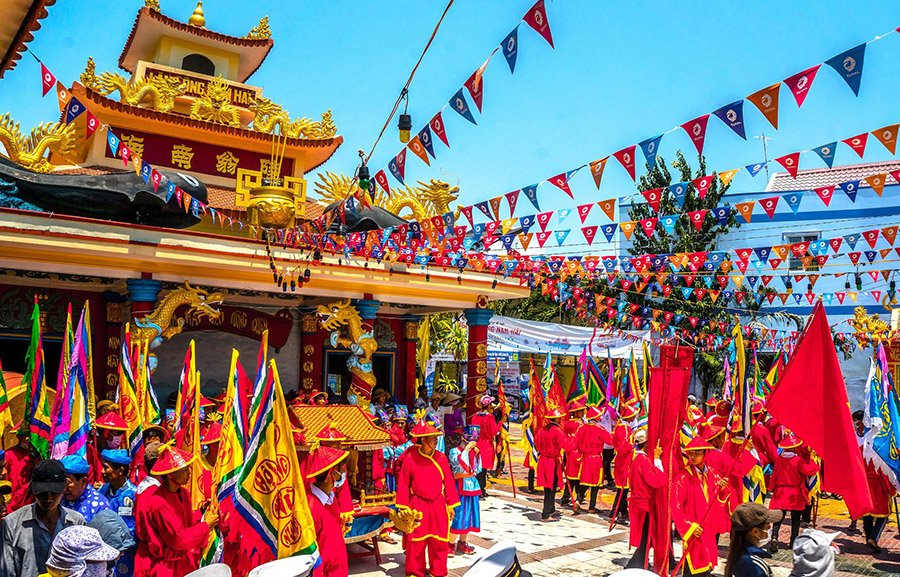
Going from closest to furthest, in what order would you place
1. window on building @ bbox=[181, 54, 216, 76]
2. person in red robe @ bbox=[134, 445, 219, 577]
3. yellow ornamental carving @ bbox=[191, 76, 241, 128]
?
person in red robe @ bbox=[134, 445, 219, 577] < yellow ornamental carving @ bbox=[191, 76, 241, 128] < window on building @ bbox=[181, 54, 216, 76]

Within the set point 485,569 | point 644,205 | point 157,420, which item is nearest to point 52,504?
point 485,569

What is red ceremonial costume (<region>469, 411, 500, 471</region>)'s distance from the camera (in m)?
12.6

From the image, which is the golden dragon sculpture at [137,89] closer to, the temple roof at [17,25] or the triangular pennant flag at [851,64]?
the temple roof at [17,25]

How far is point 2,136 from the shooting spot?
1332cm

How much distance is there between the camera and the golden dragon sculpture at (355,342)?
14500 millimetres

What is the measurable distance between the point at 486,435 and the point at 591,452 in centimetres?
229

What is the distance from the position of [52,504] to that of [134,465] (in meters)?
3.76

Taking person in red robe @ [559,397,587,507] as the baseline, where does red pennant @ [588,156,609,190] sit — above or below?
above

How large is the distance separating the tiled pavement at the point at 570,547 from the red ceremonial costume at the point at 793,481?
0.65 meters

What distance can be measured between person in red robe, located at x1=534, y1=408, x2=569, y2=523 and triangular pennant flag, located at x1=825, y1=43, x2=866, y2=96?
7.29m

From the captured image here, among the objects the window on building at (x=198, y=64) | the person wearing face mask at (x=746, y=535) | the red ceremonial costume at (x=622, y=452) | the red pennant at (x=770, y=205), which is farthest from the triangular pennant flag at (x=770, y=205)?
the window on building at (x=198, y=64)

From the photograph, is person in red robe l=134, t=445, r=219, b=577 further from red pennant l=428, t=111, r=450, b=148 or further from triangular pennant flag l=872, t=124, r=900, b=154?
triangular pennant flag l=872, t=124, r=900, b=154

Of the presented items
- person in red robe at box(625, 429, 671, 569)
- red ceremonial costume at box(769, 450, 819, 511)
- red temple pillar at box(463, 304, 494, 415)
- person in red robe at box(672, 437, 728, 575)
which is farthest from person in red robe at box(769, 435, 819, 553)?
red temple pillar at box(463, 304, 494, 415)

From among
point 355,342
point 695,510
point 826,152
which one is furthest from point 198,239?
point 826,152
